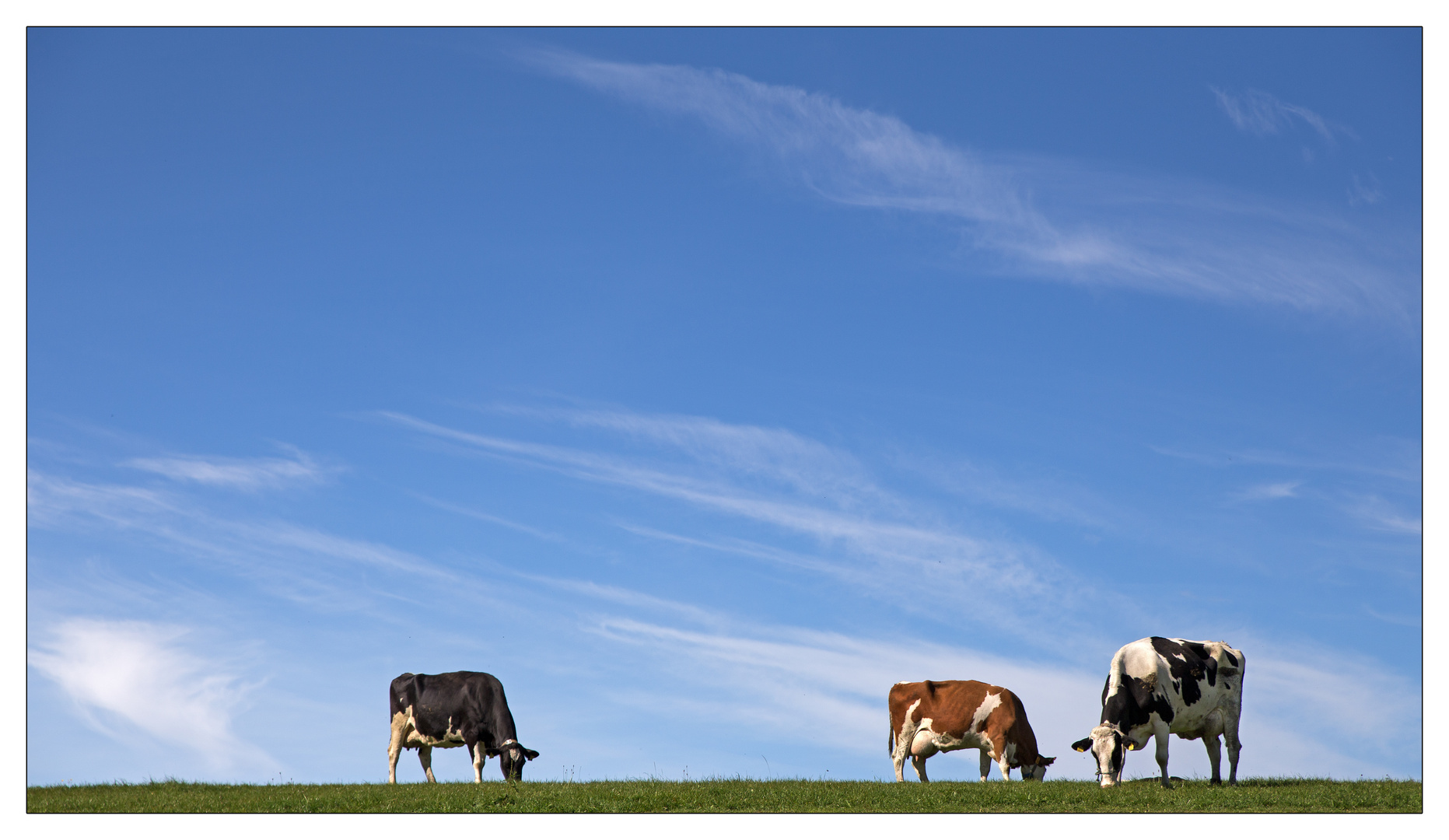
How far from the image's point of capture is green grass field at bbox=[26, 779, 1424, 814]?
20.1 m

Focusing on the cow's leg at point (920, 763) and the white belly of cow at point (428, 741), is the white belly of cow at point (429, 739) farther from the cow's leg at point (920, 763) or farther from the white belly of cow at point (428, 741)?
the cow's leg at point (920, 763)

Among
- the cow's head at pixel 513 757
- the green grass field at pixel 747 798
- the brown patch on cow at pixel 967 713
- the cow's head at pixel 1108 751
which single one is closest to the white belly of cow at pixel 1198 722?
the cow's head at pixel 1108 751

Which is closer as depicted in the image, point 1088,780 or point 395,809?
point 395,809

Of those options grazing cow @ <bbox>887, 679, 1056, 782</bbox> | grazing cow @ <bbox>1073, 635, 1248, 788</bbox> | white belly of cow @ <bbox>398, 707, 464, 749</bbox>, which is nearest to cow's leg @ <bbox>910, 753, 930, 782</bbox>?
grazing cow @ <bbox>887, 679, 1056, 782</bbox>

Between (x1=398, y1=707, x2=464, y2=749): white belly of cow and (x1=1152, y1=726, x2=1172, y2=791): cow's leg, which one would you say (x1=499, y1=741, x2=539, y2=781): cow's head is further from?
(x1=1152, y1=726, x2=1172, y2=791): cow's leg

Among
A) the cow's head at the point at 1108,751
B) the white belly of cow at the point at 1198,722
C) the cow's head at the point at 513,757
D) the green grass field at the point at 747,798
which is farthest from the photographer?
the cow's head at the point at 513,757

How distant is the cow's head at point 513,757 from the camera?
2939 cm

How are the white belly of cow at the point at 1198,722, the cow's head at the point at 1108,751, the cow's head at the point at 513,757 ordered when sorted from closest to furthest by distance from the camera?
the cow's head at the point at 1108,751 → the white belly of cow at the point at 1198,722 → the cow's head at the point at 513,757

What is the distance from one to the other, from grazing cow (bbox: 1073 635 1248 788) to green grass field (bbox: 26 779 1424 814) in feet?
5.24

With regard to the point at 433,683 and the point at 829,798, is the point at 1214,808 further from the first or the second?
the point at 433,683

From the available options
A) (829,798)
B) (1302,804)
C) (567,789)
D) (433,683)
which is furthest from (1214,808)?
(433,683)

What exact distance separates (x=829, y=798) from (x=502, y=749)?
11.3 m

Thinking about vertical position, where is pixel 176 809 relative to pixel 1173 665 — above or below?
below
